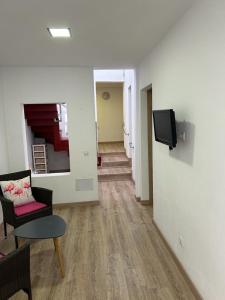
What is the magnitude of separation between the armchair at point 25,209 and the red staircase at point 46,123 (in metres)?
2.16

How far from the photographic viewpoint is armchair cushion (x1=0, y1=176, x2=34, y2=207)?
3.24 meters

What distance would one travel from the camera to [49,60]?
3.63 meters

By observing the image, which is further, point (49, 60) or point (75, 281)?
point (49, 60)

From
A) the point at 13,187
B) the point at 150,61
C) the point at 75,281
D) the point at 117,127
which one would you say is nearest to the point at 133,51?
the point at 150,61

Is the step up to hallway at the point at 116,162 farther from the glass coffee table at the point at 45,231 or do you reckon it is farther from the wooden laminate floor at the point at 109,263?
the glass coffee table at the point at 45,231

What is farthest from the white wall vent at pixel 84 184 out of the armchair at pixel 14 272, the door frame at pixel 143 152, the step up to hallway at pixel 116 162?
the armchair at pixel 14 272

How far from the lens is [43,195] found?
3402 mm

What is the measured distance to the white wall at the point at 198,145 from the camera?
166 cm

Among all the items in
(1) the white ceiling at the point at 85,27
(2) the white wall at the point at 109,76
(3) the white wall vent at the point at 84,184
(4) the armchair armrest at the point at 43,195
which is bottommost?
(3) the white wall vent at the point at 84,184

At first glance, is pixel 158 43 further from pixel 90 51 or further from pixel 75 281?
pixel 75 281

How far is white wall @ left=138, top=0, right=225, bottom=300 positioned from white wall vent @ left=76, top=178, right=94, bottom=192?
6.31 ft

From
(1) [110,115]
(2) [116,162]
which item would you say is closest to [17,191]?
(2) [116,162]

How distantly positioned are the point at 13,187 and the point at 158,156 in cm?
208

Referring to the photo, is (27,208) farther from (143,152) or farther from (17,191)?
(143,152)
